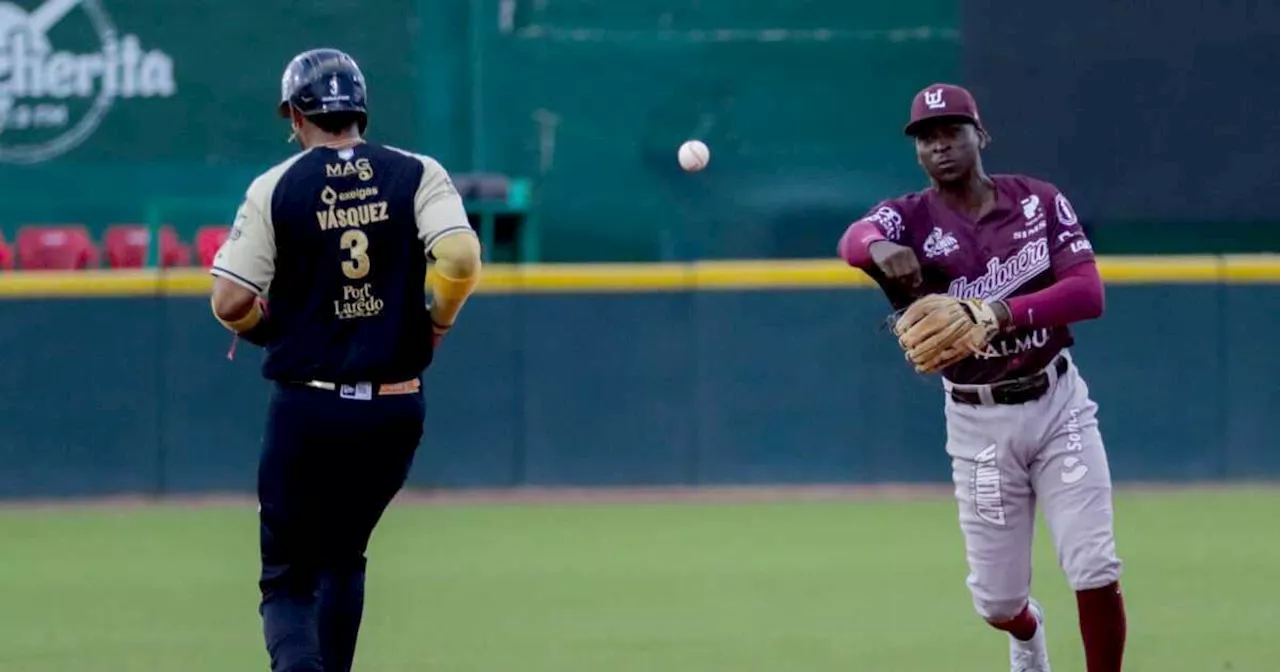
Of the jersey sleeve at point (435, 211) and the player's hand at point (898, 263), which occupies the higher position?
the jersey sleeve at point (435, 211)

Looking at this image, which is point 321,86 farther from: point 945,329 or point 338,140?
point 945,329

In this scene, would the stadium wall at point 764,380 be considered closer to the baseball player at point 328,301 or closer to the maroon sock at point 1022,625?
the maroon sock at point 1022,625

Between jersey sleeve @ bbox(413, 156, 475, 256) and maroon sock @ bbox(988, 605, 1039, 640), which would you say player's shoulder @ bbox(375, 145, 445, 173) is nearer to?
jersey sleeve @ bbox(413, 156, 475, 256)

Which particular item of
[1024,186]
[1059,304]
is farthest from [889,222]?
[1059,304]

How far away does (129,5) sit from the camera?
16.3m

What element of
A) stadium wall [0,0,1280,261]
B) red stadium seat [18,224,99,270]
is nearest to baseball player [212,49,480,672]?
red stadium seat [18,224,99,270]

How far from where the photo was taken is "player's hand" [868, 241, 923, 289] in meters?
5.64

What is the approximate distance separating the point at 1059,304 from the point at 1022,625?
1.06 metres

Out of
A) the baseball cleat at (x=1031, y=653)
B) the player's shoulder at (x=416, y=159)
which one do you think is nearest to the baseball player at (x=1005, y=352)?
the baseball cleat at (x=1031, y=653)

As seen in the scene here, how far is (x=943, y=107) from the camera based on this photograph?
5.74m

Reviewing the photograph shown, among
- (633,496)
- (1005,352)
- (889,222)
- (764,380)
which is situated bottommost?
(633,496)

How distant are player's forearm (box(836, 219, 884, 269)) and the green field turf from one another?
1622mm

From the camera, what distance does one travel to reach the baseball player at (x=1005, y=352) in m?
5.68

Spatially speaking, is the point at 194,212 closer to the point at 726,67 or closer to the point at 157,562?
the point at 726,67
